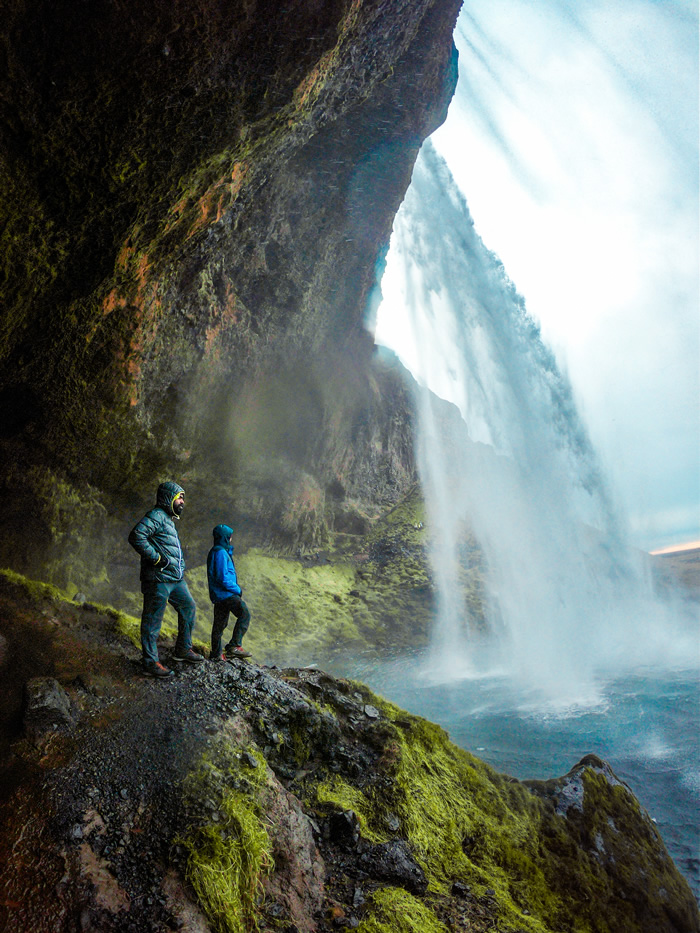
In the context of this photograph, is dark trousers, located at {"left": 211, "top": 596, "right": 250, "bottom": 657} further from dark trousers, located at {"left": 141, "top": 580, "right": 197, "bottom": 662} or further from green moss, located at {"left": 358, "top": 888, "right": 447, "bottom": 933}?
green moss, located at {"left": 358, "top": 888, "right": 447, "bottom": 933}

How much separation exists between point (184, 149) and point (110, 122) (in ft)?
4.59

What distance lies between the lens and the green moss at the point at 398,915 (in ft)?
11.7

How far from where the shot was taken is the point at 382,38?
1345cm

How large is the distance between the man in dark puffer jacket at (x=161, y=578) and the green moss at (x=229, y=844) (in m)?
1.63

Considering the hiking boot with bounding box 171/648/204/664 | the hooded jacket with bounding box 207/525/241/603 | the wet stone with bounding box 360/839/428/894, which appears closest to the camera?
the wet stone with bounding box 360/839/428/894

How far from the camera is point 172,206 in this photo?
378 inches

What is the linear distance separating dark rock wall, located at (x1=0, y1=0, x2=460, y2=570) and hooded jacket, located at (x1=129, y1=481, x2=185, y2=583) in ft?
17.5

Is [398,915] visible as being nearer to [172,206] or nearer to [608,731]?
[172,206]

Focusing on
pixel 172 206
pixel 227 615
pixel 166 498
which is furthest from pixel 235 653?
pixel 172 206

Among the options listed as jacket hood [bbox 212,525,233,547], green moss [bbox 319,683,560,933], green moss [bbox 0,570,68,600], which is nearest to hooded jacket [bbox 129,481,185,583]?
jacket hood [bbox 212,525,233,547]

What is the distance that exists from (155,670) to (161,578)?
104 centimetres

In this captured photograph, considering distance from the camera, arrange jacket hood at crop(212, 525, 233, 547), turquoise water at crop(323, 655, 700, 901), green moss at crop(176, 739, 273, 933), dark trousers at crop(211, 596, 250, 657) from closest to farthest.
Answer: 1. green moss at crop(176, 739, 273, 933)
2. dark trousers at crop(211, 596, 250, 657)
3. jacket hood at crop(212, 525, 233, 547)
4. turquoise water at crop(323, 655, 700, 901)

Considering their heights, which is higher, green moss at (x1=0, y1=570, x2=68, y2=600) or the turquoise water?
green moss at (x1=0, y1=570, x2=68, y2=600)

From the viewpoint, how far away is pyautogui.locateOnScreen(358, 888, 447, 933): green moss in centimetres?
358
